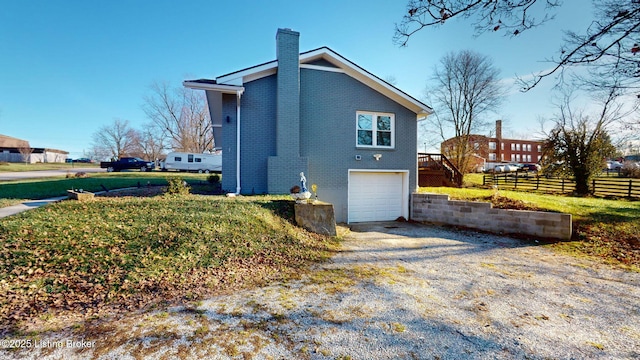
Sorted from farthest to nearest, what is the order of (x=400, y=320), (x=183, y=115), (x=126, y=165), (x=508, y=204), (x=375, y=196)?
1. (x=183, y=115)
2. (x=126, y=165)
3. (x=375, y=196)
4. (x=508, y=204)
5. (x=400, y=320)

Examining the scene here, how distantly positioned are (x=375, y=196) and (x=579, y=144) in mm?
14244

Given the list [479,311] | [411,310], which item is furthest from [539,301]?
[411,310]

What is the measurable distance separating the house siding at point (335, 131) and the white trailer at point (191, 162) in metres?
24.1

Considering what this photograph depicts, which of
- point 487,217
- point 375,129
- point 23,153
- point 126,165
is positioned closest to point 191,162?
point 126,165

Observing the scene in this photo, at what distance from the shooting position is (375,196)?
1116 centimetres

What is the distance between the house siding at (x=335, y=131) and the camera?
33.1 feet

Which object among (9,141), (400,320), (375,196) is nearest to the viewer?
(400,320)

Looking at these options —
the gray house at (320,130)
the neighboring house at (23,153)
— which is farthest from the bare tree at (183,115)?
the gray house at (320,130)

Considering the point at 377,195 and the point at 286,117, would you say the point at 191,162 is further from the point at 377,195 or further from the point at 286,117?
the point at 377,195

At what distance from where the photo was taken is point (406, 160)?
36.8 ft

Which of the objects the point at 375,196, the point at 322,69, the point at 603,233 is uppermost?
the point at 322,69

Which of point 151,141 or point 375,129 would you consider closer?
point 375,129

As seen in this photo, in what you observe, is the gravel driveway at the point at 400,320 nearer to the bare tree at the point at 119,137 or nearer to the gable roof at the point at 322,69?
the gable roof at the point at 322,69

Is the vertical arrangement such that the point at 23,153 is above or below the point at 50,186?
above
